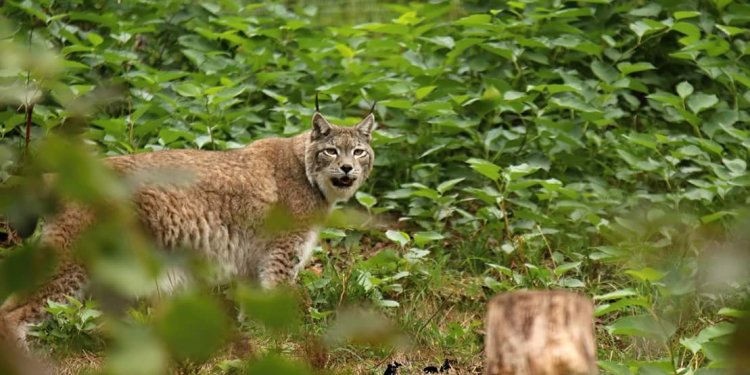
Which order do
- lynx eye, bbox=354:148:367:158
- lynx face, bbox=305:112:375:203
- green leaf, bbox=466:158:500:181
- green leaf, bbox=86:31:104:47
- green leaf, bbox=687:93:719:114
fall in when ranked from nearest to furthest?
green leaf, bbox=466:158:500:181, lynx face, bbox=305:112:375:203, lynx eye, bbox=354:148:367:158, green leaf, bbox=687:93:719:114, green leaf, bbox=86:31:104:47

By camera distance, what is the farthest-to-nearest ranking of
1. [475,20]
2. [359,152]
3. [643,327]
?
1. [475,20]
2. [359,152]
3. [643,327]

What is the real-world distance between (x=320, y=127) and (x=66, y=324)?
194 cm

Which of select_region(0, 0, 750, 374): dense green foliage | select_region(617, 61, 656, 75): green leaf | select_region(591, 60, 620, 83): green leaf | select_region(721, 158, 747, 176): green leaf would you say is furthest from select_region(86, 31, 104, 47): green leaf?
select_region(721, 158, 747, 176): green leaf

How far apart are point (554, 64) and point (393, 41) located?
111 cm

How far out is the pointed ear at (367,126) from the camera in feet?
20.3

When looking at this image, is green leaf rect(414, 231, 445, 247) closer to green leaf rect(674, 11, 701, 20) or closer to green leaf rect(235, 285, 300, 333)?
green leaf rect(674, 11, 701, 20)

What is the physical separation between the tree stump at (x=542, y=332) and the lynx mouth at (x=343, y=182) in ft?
12.0

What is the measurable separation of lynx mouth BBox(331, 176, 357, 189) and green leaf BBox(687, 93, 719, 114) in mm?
2133

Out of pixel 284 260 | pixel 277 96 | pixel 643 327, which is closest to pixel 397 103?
pixel 277 96

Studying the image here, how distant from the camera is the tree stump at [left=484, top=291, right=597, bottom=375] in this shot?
2.37 m

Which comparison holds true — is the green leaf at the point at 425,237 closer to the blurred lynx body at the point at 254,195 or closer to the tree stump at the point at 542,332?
the blurred lynx body at the point at 254,195

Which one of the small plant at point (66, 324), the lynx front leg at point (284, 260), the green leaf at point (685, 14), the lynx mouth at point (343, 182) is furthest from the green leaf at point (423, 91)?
the small plant at point (66, 324)

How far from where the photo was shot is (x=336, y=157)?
19.8 feet

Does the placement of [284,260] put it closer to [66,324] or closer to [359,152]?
[359,152]
